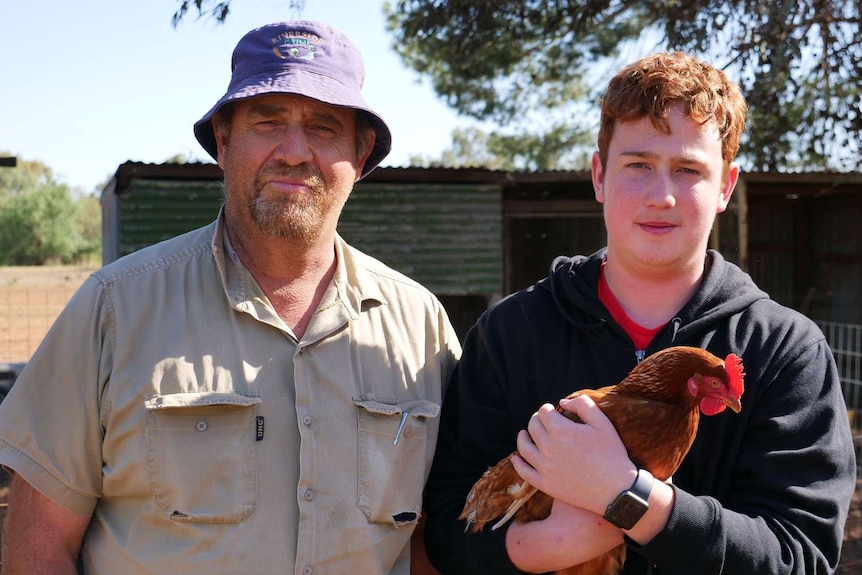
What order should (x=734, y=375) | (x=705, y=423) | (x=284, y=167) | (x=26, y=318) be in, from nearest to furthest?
(x=734, y=375)
(x=705, y=423)
(x=284, y=167)
(x=26, y=318)

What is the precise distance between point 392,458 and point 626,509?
2.77ft

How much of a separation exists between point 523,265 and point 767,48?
7503 millimetres

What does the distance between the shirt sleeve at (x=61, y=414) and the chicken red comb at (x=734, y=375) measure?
73.0 inches

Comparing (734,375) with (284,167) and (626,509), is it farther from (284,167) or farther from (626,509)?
(284,167)

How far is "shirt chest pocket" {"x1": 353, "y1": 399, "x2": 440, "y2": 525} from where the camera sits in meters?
2.51

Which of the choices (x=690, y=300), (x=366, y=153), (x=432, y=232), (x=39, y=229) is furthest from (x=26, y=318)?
(x=39, y=229)

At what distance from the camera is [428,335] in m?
2.88

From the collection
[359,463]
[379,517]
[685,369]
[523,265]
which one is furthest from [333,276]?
[523,265]

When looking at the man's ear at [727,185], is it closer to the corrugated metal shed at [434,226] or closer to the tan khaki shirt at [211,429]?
the tan khaki shirt at [211,429]

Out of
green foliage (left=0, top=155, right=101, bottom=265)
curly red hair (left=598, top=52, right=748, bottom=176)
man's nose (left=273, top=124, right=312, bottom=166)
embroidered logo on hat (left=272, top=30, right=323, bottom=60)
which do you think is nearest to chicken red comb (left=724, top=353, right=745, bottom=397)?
curly red hair (left=598, top=52, right=748, bottom=176)

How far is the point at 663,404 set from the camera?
227cm

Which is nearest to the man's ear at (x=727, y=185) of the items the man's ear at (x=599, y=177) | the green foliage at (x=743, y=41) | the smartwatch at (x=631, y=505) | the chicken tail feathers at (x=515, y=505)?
the man's ear at (x=599, y=177)

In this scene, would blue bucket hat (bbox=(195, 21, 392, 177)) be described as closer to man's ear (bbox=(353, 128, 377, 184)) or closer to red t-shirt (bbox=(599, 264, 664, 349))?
man's ear (bbox=(353, 128, 377, 184))

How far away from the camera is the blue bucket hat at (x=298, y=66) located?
8.38ft
